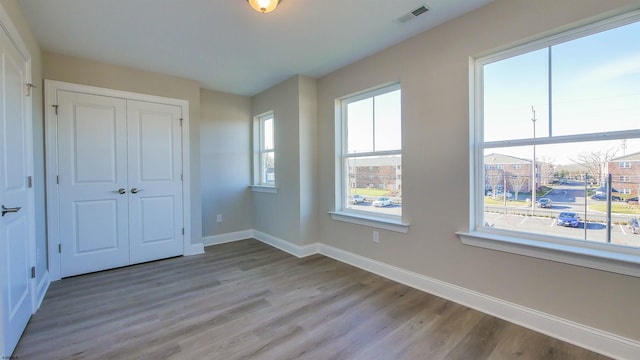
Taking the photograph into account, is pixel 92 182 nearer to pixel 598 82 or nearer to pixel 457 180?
pixel 457 180

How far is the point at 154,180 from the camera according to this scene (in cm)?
357

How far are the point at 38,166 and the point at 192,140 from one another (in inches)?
61.0

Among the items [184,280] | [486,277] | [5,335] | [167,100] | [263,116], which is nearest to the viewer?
[5,335]

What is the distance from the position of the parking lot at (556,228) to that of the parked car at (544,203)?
3.6 inches

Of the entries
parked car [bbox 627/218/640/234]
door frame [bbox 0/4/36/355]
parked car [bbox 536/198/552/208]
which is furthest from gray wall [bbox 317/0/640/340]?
door frame [bbox 0/4/36/355]

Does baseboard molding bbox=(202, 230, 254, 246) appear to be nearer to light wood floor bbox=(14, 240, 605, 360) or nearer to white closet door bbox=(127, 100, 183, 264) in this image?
white closet door bbox=(127, 100, 183, 264)

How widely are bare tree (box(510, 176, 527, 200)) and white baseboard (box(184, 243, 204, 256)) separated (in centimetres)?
372

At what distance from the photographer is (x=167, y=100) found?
12.0 feet

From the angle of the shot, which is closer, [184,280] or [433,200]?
[433,200]

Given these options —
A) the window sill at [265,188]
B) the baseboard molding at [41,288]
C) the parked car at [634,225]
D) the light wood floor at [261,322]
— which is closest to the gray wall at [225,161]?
the window sill at [265,188]

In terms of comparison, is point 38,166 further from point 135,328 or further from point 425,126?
point 425,126

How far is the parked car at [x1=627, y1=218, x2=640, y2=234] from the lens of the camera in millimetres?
1744

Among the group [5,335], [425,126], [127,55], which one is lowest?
[5,335]

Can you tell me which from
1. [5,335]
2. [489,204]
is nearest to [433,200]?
[489,204]
